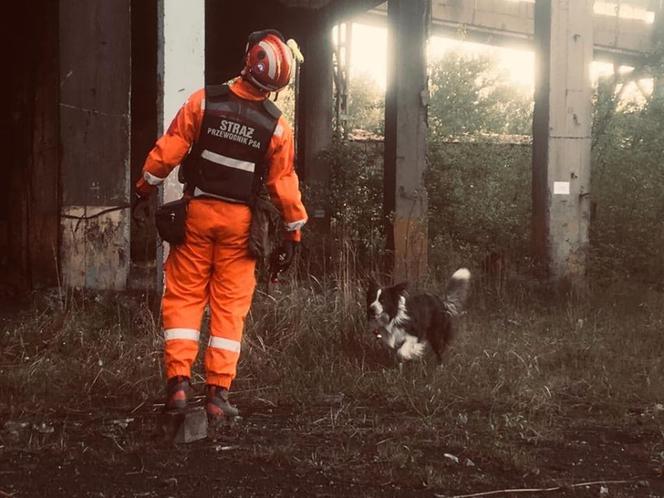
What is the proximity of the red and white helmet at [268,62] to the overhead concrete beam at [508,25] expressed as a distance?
15312mm

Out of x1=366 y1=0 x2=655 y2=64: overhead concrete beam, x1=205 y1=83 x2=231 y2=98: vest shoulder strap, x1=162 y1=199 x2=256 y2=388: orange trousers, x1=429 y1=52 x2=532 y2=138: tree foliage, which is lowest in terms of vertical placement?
x1=162 y1=199 x2=256 y2=388: orange trousers

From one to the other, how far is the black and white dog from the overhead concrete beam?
13.5 metres

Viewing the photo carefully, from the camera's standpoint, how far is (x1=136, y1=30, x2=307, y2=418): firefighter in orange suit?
13.5 feet

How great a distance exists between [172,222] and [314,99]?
983cm

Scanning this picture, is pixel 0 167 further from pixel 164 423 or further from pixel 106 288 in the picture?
pixel 164 423

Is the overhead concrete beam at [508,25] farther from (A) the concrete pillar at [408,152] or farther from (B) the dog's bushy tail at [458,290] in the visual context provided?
(B) the dog's bushy tail at [458,290]

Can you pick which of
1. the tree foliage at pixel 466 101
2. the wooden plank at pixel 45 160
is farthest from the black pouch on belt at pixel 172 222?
the tree foliage at pixel 466 101

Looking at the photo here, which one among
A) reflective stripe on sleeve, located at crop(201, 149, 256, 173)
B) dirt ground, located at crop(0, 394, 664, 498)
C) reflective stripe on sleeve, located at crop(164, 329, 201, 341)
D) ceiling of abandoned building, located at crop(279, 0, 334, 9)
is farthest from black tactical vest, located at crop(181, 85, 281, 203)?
ceiling of abandoned building, located at crop(279, 0, 334, 9)

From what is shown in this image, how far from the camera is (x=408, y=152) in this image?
8070mm

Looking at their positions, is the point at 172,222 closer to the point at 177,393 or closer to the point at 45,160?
the point at 177,393

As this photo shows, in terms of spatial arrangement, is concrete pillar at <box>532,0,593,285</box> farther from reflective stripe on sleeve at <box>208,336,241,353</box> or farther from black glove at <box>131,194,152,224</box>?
black glove at <box>131,194,152,224</box>

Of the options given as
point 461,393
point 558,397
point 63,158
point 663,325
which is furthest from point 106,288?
point 663,325

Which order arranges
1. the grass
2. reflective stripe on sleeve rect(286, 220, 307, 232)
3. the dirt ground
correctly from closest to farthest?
the dirt ground → the grass → reflective stripe on sleeve rect(286, 220, 307, 232)

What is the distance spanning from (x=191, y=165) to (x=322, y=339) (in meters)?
2.01
